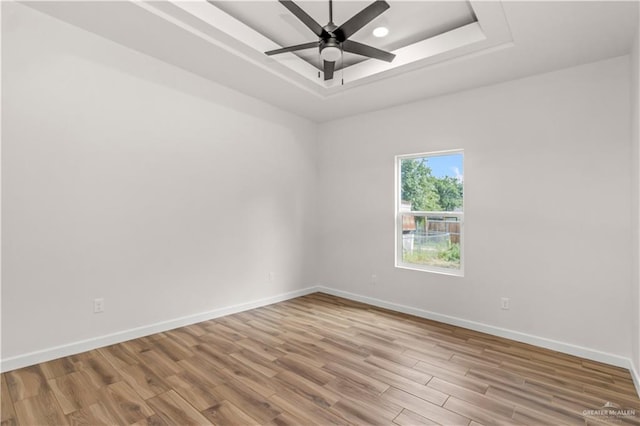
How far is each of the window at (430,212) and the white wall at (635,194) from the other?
Result: 147 centimetres

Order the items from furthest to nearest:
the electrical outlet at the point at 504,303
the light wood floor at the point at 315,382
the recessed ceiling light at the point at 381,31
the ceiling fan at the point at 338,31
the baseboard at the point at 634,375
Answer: the electrical outlet at the point at 504,303, the recessed ceiling light at the point at 381,31, the baseboard at the point at 634,375, the ceiling fan at the point at 338,31, the light wood floor at the point at 315,382

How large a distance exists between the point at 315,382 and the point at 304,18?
271cm

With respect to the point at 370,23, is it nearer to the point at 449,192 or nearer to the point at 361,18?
the point at 361,18

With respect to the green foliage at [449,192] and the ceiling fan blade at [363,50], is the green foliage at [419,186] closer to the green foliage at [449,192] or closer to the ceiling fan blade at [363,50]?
the green foliage at [449,192]

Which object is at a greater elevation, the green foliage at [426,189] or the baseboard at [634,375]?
the green foliage at [426,189]

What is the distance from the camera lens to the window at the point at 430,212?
12.7 ft

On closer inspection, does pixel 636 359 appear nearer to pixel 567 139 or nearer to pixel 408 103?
pixel 567 139

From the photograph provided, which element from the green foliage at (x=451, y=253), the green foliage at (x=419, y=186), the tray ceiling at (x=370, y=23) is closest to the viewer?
the tray ceiling at (x=370, y=23)

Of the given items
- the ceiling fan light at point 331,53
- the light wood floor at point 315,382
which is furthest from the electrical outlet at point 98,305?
the ceiling fan light at point 331,53

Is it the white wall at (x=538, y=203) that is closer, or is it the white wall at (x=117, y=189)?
the white wall at (x=117, y=189)

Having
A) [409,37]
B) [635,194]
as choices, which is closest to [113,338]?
[409,37]

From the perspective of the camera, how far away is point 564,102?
311 centimetres

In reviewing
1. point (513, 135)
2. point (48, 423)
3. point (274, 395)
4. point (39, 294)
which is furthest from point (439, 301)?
point (39, 294)

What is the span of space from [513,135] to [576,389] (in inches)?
94.5
